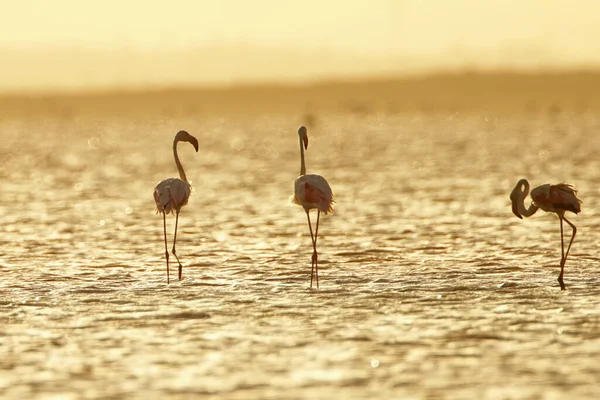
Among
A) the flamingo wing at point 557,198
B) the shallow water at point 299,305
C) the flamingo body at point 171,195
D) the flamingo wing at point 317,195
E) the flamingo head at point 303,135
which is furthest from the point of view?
the flamingo head at point 303,135

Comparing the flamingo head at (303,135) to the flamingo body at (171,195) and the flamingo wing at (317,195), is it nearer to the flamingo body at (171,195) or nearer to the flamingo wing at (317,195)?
the flamingo wing at (317,195)

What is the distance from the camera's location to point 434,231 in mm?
20031

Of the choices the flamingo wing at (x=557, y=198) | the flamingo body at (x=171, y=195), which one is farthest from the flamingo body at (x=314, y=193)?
the flamingo wing at (x=557, y=198)

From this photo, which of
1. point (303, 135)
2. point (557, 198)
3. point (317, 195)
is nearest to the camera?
point (557, 198)

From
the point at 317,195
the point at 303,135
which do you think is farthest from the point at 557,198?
the point at 303,135

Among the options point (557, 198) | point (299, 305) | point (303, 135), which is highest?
point (303, 135)

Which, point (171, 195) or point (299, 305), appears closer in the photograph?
point (299, 305)

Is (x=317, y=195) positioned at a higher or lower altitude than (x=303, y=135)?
lower

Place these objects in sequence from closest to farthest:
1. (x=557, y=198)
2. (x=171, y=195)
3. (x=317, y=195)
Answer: (x=557, y=198)
(x=317, y=195)
(x=171, y=195)

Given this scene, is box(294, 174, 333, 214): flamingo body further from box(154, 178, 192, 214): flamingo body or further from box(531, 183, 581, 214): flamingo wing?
box(531, 183, 581, 214): flamingo wing

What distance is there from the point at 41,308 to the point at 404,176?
26008 millimetres

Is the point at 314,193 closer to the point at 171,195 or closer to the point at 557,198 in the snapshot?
the point at 171,195

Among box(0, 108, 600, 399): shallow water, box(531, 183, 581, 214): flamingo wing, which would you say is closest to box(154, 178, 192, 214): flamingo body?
box(0, 108, 600, 399): shallow water

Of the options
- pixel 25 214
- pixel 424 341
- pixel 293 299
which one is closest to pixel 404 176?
pixel 25 214
